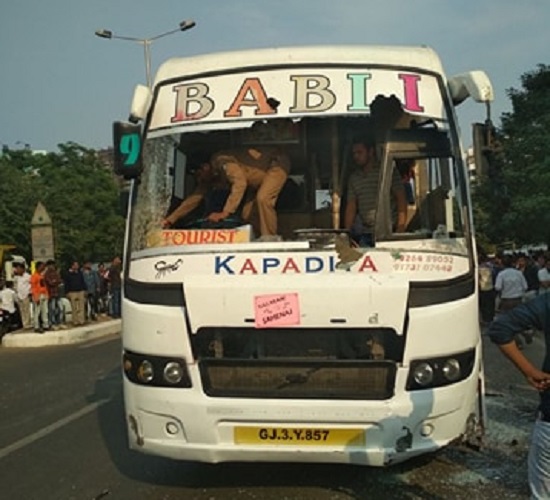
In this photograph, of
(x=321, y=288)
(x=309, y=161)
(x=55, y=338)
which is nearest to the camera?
(x=321, y=288)

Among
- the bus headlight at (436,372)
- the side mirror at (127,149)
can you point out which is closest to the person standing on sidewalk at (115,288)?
the side mirror at (127,149)

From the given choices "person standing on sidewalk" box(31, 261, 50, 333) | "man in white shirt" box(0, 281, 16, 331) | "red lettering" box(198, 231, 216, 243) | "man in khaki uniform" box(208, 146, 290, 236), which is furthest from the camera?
"man in white shirt" box(0, 281, 16, 331)

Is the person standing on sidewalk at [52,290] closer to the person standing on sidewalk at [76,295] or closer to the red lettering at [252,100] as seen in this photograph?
the person standing on sidewalk at [76,295]

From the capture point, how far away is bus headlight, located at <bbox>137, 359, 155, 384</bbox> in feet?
15.4

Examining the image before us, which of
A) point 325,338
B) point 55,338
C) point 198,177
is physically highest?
point 198,177

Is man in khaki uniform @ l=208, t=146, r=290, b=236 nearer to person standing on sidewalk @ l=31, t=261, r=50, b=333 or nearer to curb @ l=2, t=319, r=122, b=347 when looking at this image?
curb @ l=2, t=319, r=122, b=347

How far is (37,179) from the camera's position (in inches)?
1748

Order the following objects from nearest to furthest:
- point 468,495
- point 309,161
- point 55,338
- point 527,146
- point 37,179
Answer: point 468,495 < point 309,161 < point 55,338 < point 527,146 < point 37,179

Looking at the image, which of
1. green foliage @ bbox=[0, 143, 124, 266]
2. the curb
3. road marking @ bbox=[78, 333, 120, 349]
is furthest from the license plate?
green foliage @ bbox=[0, 143, 124, 266]

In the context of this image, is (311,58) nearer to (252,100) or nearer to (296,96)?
(296,96)

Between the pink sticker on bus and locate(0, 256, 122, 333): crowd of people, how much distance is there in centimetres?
1299

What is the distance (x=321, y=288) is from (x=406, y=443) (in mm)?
1009

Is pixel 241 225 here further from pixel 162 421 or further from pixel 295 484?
pixel 295 484

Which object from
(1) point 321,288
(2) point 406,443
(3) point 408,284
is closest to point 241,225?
(1) point 321,288
